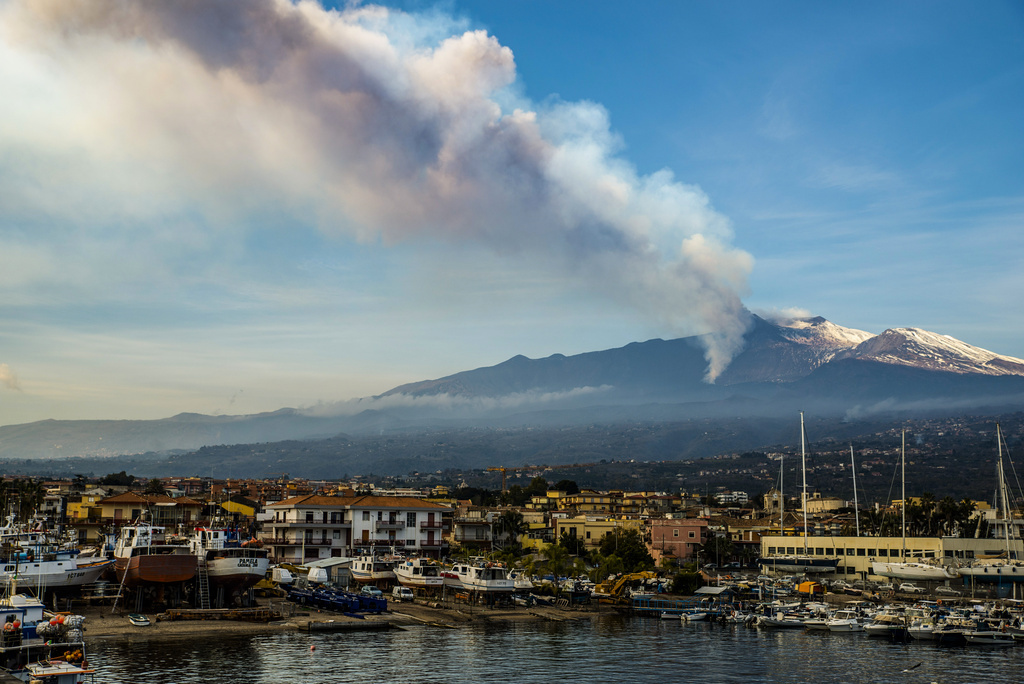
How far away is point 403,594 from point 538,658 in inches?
954

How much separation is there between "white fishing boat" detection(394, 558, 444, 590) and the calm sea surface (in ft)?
42.9

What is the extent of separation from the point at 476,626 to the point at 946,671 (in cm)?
2833

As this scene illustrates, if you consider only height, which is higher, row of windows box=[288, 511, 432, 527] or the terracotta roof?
the terracotta roof

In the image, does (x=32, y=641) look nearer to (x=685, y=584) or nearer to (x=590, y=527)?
(x=685, y=584)

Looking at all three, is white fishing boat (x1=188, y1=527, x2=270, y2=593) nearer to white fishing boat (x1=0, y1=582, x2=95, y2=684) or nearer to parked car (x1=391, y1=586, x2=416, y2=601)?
parked car (x1=391, y1=586, x2=416, y2=601)

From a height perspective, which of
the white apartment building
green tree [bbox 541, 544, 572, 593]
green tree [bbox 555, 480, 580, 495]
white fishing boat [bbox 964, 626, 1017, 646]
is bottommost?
white fishing boat [bbox 964, 626, 1017, 646]

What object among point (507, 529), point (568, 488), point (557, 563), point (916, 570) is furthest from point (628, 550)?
point (568, 488)

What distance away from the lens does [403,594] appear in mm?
71625

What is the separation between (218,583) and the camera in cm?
5925

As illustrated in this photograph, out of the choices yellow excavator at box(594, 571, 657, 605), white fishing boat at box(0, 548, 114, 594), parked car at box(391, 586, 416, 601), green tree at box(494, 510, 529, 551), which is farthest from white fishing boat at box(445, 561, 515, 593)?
green tree at box(494, 510, 529, 551)

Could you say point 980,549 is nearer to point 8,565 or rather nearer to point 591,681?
point 591,681

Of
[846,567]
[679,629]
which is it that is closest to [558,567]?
[679,629]

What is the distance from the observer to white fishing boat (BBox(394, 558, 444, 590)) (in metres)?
73.7

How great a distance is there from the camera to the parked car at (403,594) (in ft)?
234
